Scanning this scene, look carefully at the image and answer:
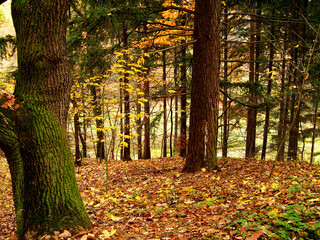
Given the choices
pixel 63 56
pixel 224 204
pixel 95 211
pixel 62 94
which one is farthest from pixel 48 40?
pixel 224 204

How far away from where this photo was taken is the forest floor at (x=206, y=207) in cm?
297

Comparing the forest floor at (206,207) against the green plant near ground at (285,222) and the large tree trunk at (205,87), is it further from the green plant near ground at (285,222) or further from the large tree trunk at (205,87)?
the large tree trunk at (205,87)

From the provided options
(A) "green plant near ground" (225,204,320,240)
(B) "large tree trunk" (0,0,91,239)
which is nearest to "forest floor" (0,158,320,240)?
(A) "green plant near ground" (225,204,320,240)

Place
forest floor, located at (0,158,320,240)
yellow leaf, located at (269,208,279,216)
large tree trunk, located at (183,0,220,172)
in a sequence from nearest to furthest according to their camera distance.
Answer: forest floor, located at (0,158,320,240)
yellow leaf, located at (269,208,279,216)
large tree trunk, located at (183,0,220,172)

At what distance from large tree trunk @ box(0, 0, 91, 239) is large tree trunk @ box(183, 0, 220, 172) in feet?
13.0

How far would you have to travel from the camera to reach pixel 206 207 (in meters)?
4.33

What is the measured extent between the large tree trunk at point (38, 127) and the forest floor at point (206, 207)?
54 centimetres

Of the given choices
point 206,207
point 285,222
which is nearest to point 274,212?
point 285,222

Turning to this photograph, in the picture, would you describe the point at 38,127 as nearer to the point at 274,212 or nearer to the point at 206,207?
the point at 206,207

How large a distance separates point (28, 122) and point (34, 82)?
0.62 metres

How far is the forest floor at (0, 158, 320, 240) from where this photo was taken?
2.97 m

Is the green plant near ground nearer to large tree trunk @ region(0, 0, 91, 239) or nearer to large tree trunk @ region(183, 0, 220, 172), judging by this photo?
Answer: large tree trunk @ region(0, 0, 91, 239)

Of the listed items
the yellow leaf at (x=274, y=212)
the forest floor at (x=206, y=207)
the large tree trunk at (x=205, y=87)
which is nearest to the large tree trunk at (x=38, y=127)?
the forest floor at (x=206, y=207)

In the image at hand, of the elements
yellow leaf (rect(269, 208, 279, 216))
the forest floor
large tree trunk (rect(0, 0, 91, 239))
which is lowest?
the forest floor
